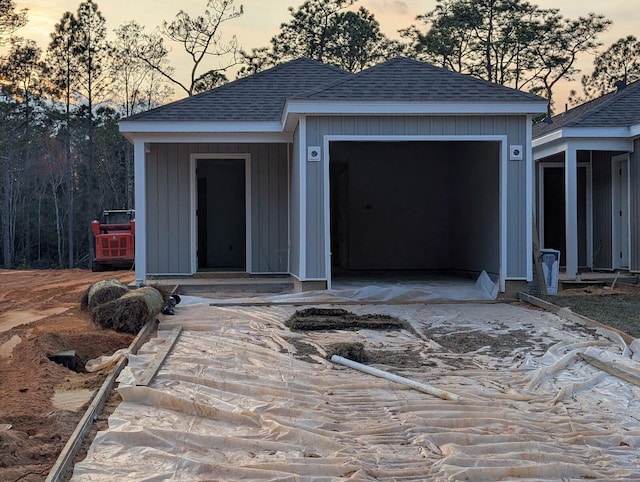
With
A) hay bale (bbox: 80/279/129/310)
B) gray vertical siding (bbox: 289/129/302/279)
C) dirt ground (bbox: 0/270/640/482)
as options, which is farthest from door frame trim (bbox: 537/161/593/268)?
hay bale (bbox: 80/279/129/310)

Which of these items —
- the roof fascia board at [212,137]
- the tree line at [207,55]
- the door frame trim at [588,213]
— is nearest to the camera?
the roof fascia board at [212,137]

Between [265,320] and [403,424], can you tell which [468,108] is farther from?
[403,424]

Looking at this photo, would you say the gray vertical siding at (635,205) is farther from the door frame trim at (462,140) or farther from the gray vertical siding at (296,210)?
the gray vertical siding at (296,210)

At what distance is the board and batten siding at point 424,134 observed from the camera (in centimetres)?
971

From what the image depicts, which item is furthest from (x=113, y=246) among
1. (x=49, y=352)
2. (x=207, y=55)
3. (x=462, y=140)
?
(x=207, y=55)

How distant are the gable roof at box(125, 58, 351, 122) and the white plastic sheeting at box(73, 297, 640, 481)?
6.06 m

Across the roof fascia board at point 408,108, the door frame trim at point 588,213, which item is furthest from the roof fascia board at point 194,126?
the door frame trim at point 588,213

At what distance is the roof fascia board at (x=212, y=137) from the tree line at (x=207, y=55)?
17320mm

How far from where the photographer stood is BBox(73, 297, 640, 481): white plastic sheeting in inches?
125

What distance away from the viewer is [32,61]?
1131 inches

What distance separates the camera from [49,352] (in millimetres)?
6043

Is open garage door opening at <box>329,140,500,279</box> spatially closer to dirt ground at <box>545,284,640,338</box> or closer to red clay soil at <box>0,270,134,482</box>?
dirt ground at <box>545,284,640,338</box>

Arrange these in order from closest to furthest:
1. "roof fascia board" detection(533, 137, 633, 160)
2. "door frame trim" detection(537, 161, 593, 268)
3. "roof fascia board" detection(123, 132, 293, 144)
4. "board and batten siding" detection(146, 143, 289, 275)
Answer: "roof fascia board" detection(123, 132, 293, 144) < "board and batten siding" detection(146, 143, 289, 275) < "roof fascia board" detection(533, 137, 633, 160) < "door frame trim" detection(537, 161, 593, 268)

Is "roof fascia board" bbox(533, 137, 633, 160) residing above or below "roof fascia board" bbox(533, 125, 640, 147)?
below
